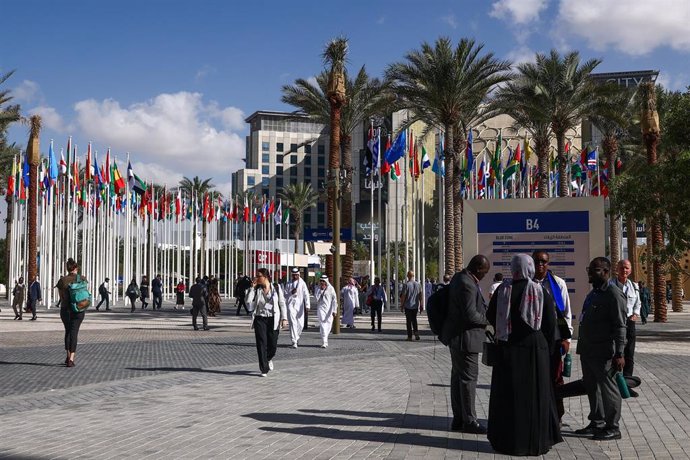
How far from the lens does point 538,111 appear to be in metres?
34.2

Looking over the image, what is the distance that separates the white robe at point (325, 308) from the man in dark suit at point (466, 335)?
35.5 ft

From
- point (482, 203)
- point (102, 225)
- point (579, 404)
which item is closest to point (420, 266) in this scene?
point (102, 225)

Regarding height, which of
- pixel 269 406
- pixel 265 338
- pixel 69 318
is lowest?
pixel 269 406

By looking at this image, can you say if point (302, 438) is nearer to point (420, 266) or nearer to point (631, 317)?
point (631, 317)

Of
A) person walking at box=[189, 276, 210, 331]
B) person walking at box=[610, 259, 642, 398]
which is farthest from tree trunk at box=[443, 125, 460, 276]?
person walking at box=[610, 259, 642, 398]

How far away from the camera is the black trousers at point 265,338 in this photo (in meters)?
12.6

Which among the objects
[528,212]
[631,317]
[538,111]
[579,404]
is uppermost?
[538,111]

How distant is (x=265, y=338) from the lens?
12828mm

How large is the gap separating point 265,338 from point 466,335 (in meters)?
5.65

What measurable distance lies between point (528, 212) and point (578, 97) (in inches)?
633

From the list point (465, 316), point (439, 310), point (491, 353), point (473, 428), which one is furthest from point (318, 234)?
point (491, 353)

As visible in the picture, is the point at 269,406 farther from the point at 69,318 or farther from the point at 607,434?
the point at 69,318

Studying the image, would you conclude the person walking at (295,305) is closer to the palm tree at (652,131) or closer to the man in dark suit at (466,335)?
the man in dark suit at (466,335)

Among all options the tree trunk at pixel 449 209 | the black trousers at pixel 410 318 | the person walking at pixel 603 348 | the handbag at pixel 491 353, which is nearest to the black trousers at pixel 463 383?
the handbag at pixel 491 353
